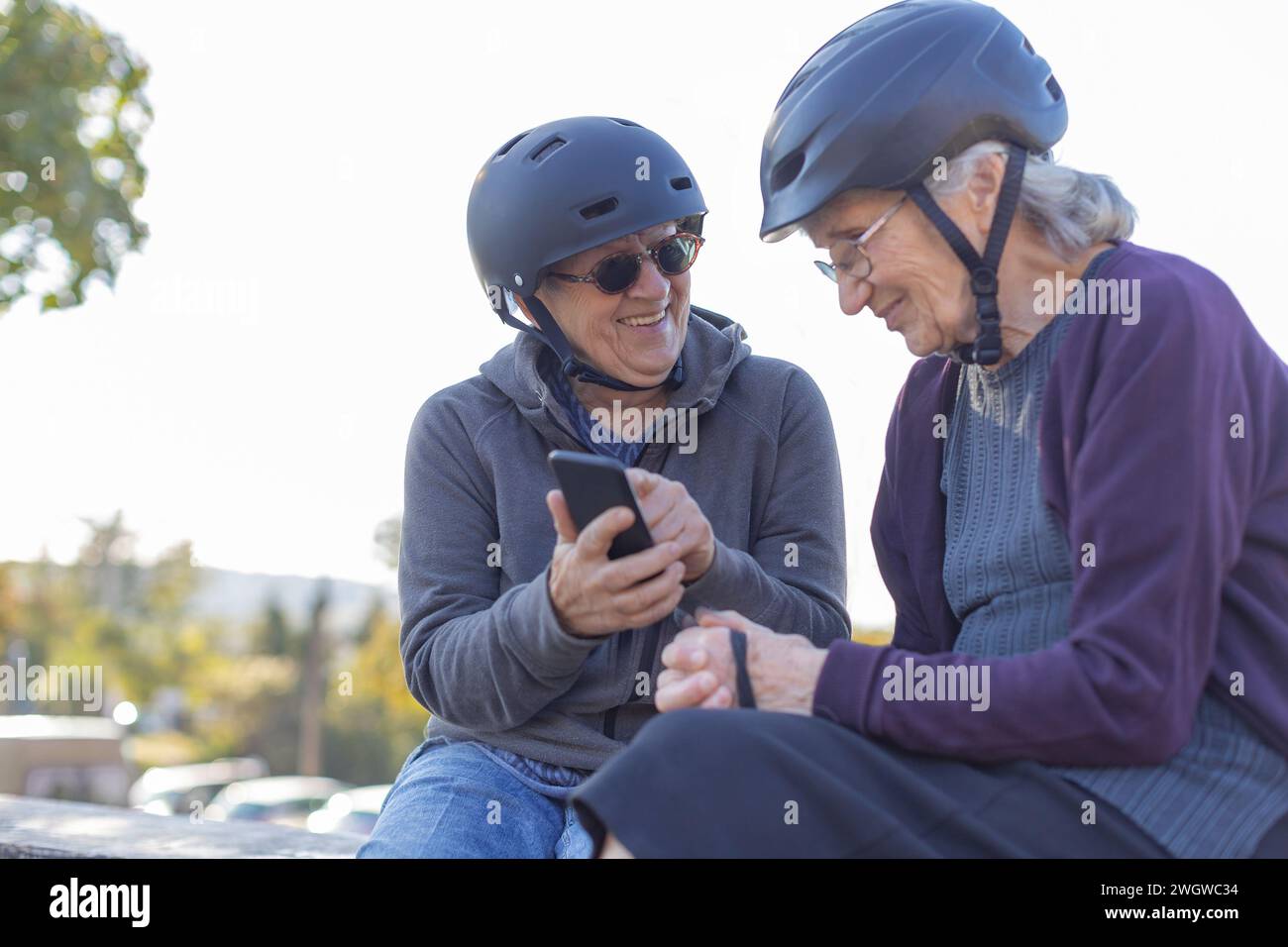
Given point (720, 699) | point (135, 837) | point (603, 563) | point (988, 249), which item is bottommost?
point (135, 837)

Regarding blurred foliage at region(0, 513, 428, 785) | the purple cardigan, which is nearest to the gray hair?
the purple cardigan

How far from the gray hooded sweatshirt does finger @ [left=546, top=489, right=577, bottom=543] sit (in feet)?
1.25

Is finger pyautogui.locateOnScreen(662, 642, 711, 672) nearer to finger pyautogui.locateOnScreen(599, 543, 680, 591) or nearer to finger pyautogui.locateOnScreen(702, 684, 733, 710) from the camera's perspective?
finger pyautogui.locateOnScreen(702, 684, 733, 710)

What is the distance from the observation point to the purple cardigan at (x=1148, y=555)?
211 centimetres

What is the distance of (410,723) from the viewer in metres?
52.1

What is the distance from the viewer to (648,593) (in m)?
2.75

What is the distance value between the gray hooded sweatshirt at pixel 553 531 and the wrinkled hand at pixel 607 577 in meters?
0.25

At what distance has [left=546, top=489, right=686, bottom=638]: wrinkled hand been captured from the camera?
2.67m

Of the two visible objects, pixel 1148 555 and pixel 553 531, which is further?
pixel 553 531

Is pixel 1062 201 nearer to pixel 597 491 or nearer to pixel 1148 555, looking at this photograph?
pixel 1148 555

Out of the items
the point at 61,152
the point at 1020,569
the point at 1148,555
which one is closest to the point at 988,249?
the point at 1020,569

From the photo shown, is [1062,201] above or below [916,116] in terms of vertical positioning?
below

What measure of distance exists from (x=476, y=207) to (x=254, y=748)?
54.8 metres

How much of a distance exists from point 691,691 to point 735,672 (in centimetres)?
9
